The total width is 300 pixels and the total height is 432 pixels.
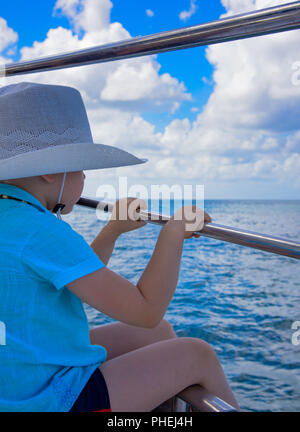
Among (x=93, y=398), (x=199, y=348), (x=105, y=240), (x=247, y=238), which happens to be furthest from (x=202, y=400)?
(x=105, y=240)

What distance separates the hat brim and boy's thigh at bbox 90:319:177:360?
44 centimetres

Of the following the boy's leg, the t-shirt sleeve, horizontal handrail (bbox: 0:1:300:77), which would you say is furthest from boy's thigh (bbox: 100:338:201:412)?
horizontal handrail (bbox: 0:1:300:77)

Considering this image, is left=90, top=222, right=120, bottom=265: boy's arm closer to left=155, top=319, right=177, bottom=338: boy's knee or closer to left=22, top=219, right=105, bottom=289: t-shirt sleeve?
left=155, top=319, right=177, bottom=338: boy's knee

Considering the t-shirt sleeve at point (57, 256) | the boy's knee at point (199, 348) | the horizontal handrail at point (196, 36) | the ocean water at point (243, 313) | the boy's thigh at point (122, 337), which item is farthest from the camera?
the ocean water at point (243, 313)

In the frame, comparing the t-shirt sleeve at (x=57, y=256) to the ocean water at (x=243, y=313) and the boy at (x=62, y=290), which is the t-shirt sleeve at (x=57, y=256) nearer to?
the boy at (x=62, y=290)

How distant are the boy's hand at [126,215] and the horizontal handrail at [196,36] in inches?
13.8

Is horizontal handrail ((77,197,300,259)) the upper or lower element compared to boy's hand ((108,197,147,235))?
lower

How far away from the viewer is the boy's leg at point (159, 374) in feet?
2.23

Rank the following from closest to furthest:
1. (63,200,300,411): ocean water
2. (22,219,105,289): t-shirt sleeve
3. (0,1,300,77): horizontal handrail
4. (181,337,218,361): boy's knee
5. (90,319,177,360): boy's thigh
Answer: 1. (0,1,300,77): horizontal handrail
2. (22,219,105,289): t-shirt sleeve
3. (181,337,218,361): boy's knee
4. (90,319,177,360): boy's thigh
5. (63,200,300,411): ocean water

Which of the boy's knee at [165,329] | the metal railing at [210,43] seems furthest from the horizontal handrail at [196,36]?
the boy's knee at [165,329]

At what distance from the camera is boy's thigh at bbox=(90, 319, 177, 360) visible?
0.97 metres

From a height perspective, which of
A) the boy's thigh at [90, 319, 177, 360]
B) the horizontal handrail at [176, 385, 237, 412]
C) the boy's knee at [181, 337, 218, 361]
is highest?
the boy's knee at [181, 337, 218, 361]

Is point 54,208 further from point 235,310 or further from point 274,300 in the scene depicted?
point 274,300
